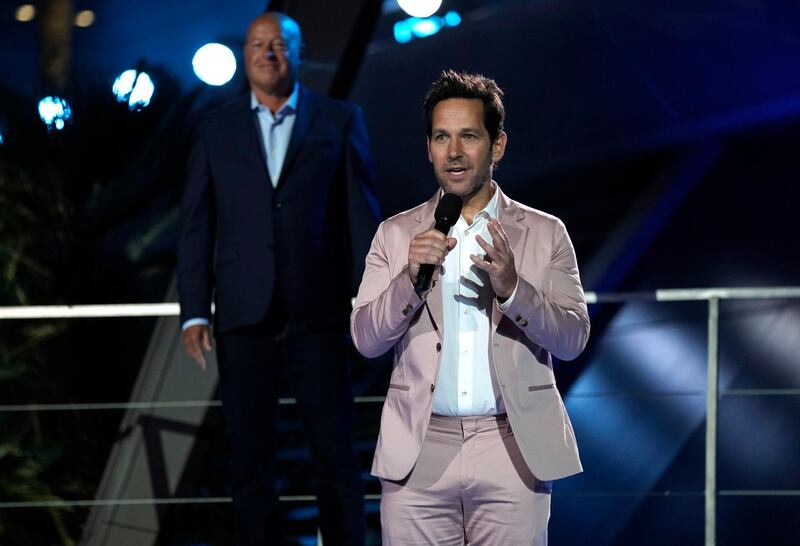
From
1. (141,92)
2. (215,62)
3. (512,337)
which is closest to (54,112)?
(141,92)

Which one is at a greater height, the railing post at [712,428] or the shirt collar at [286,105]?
the shirt collar at [286,105]

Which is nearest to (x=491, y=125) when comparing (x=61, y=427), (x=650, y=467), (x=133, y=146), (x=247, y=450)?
(x=247, y=450)

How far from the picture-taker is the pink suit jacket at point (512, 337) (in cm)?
154

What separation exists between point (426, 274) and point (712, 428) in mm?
1394

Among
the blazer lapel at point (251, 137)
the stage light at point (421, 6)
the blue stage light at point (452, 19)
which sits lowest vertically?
the blazer lapel at point (251, 137)

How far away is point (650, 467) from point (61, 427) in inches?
123

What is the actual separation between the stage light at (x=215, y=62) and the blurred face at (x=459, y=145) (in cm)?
342

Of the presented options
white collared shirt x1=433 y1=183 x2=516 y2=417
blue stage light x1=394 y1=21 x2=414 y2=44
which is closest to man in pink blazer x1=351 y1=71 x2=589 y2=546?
white collared shirt x1=433 y1=183 x2=516 y2=417

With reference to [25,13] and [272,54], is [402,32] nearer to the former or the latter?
[25,13]

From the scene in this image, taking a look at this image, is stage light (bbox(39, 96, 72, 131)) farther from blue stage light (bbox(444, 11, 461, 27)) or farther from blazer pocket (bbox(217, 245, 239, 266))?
blazer pocket (bbox(217, 245, 239, 266))

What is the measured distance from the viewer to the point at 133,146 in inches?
215

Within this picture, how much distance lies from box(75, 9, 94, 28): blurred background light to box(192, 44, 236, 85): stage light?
0.57 m

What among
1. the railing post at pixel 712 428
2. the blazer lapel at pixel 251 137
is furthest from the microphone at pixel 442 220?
the railing post at pixel 712 428

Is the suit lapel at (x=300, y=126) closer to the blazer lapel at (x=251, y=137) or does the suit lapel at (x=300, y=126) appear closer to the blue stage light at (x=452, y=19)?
the blazer lapel at (x=251, y=137)
